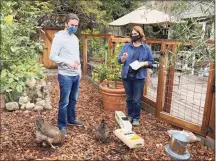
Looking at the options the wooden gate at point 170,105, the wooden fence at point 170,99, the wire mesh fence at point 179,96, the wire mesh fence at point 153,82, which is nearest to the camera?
the wooden fence at point 170,99

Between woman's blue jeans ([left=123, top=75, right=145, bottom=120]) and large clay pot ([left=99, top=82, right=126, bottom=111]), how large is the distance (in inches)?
17.1

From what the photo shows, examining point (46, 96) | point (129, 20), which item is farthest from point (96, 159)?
point (129, 20)

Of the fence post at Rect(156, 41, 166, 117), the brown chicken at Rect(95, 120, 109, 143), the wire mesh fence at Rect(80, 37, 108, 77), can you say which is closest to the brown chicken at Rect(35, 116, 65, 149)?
the brown chicken at Rect(95, 120, 109, 143)

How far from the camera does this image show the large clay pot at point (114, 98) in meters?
4.36

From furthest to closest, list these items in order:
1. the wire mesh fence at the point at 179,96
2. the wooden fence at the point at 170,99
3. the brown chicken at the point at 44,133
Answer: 1. the wire mesh fence at the point at 179,96
2. the wooden fence at the point at 170,99
3. the brown chicken at the point at 44,133

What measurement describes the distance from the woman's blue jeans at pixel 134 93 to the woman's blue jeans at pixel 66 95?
0.86 m

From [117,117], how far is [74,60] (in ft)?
4.15

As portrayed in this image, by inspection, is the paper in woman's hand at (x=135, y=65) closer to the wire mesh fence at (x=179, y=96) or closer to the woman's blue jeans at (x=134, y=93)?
the woman's blue jeans at (x=134, y=93)

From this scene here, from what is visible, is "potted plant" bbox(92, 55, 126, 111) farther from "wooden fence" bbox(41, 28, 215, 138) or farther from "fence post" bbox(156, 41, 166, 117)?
"fence post" bbox(156, 41, 166, 117)

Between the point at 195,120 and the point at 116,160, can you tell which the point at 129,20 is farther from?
the point at 116,160

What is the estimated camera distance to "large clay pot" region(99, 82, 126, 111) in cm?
436

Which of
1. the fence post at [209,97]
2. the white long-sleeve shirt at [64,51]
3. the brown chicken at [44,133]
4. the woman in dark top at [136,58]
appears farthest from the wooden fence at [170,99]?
the brown chicken at [44,133]

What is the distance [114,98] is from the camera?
14.4 ft

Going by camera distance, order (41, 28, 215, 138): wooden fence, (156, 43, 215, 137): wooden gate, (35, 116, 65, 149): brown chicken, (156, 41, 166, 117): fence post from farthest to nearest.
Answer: (156, 41, 166, 117): fence post → (156, 43, 215, 137): wooden gate → (41, 28, 215, 138): wooden fence → (35, 116, 65, 149): brown chicken
